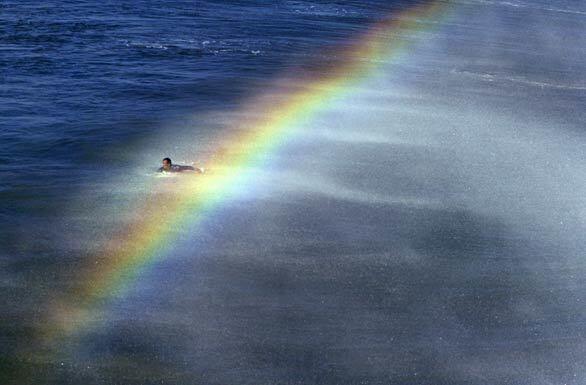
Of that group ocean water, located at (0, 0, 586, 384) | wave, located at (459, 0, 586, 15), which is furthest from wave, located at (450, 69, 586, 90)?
wave, located at (459, 0, 586, 15)

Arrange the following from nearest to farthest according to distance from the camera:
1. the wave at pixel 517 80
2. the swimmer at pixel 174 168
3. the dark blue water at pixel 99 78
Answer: the dark blue water at pixel 99 78
the swimmer at pixel 174 168
the wave at pixel 517 80

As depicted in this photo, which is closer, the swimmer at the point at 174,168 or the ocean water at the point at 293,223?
the ocean water at the point at 293,223

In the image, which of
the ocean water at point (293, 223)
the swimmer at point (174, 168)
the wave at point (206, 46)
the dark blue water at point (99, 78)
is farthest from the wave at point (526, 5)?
the swimmer at point (174, 168)

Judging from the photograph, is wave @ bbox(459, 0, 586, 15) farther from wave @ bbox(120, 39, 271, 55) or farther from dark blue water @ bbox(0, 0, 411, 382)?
wave @ bbox(120, 39, 271, 55)

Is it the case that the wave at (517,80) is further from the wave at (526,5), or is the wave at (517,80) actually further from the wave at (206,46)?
the wave at (526,5)

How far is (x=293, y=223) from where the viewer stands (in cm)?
2061

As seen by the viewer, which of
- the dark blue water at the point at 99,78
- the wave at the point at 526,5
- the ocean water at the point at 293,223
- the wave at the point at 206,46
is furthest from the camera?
the wave at the point at 526,5

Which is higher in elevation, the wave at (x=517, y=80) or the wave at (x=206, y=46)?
the wave at (x=206, y=46)

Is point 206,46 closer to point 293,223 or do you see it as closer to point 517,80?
point 517,80

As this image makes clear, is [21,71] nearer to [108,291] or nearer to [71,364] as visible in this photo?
[108,291]

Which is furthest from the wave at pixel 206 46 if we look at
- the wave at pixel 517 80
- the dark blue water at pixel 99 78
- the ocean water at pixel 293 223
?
the wave at pixel 517 80

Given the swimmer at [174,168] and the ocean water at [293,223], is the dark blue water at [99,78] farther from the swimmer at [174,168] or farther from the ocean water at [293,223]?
the swimmer at [174,168]

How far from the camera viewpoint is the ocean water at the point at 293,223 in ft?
49.0

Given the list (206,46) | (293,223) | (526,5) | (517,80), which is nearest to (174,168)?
(293,223)
